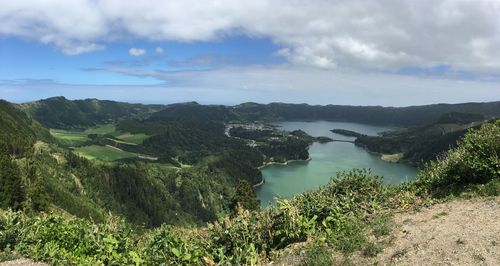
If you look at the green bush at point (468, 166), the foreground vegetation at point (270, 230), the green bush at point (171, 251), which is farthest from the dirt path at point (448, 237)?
the green bush at point (171, 251)

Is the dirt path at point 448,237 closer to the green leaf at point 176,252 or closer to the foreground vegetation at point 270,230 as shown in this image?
the foreground vegetation at point 270,230

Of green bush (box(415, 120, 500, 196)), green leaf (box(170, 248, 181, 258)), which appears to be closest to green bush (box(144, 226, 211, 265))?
green leaf (box(170, 248, 181, 258))

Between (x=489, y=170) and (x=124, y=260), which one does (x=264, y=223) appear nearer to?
(x=124, y=260)

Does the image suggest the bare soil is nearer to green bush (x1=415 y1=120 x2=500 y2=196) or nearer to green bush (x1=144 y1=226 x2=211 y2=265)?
green bush (x1=144 y1=226 x2=211 y2=265)

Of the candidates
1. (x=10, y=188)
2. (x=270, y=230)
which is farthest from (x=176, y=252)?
(x=10, y=188)

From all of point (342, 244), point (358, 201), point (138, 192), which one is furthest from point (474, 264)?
point (138, 192)
